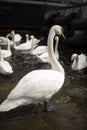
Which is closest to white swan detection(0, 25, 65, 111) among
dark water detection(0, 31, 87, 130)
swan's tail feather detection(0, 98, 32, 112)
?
swan's tail feather detection(0, 98, 32, 112)

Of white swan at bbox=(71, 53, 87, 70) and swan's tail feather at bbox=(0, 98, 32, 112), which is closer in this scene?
swan's tail feather at bbox=(0, 98, 32, 112)

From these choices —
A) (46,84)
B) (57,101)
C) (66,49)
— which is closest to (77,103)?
(57,101)

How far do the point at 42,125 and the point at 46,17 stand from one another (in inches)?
518

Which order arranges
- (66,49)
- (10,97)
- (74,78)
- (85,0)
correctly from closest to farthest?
(10,97) < (74,78) < (66,49) < (85,0)

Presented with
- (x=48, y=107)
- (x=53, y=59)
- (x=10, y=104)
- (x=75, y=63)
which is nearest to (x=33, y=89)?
(x=10, y=104)

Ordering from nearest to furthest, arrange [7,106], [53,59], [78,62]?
[7,106] → [53,59] → [78,62]

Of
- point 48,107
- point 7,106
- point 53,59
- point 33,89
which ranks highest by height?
point 53,59

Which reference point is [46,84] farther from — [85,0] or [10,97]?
[85,0]

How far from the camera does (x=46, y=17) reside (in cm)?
1838

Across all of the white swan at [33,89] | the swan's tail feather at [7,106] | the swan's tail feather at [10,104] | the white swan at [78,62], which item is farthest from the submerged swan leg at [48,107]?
the white swan at [78,62]

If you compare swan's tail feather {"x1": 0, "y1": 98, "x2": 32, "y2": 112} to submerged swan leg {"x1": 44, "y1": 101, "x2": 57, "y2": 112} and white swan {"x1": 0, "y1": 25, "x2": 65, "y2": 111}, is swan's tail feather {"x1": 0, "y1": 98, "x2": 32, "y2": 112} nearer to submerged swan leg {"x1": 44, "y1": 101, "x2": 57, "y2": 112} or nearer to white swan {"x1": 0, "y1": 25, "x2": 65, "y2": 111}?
white swan {"x1": 0, "y1": 25, "x2": 65, "y2": 111}

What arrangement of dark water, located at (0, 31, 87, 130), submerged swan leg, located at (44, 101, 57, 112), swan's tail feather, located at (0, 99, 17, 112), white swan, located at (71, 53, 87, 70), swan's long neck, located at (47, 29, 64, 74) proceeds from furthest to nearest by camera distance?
white swan, located at (71, 53, 87, 70) → swan's long neck, located at (47, 29, 64, 74) → submerged swan leg, located at (44, 101, 57, 112) → dark water, located at (0, 31, 87, 130) → swan's tail feather, located at (0, 99, 17, 112)

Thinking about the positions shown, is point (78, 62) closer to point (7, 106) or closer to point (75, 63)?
point (75, 63)

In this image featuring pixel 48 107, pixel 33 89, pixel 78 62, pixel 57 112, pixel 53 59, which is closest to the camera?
pixel 33 89
